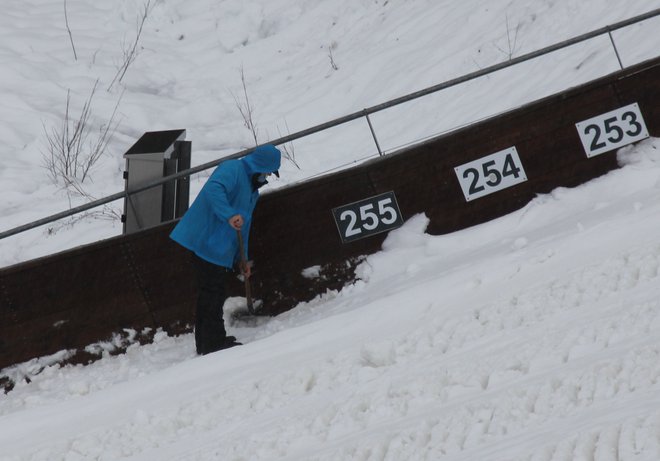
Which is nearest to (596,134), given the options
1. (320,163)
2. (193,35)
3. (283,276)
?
(283,276)

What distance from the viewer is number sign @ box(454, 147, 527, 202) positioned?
8312 millimetres

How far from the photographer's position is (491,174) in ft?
27.3

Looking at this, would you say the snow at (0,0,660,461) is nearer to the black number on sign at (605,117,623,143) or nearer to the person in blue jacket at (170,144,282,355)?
the black number on sign at (605,117,623,143)

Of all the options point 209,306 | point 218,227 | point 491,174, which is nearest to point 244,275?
point 209,306

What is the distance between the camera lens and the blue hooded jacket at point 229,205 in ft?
24.2

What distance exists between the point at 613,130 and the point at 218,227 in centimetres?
352

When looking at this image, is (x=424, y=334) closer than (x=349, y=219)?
Yes

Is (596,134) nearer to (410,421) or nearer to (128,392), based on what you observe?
(410,421)

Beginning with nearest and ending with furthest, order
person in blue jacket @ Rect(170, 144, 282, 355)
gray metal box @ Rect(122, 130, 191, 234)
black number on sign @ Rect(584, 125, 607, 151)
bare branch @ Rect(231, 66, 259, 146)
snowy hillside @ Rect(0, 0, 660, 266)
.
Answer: person in blue jacket @ Rect(170, 144, 282, 355), black number on sign @ Rect(584, 125, 607, 151), gray metal box @ Rect(122, 130, 191, 234), snowy hillside @ Rect(0, 0, 660, 266), bare branch @ Rect(231, 66, 259, 146)

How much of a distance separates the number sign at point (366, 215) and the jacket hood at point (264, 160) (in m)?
1.10

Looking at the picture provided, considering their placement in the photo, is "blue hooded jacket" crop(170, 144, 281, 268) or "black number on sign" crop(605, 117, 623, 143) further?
"black number on sign" crop(605, 117, 623, 143)

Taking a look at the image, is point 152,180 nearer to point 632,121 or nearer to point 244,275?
point 244,275

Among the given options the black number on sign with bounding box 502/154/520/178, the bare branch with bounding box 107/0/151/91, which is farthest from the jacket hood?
the bare branch with bounding box 107/0/151/91

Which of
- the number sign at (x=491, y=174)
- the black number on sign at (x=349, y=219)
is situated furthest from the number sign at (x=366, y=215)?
the number sign at (x=491, y=174)
